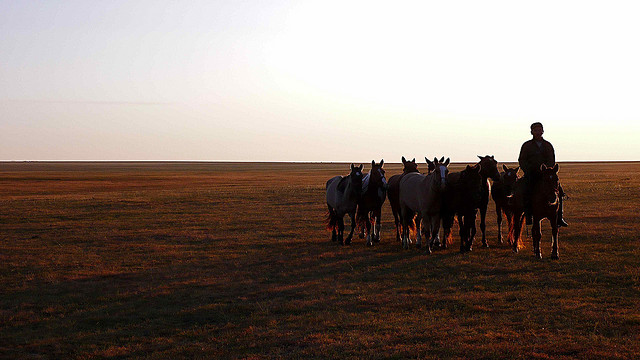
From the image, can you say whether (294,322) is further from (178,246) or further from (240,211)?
(240,211)

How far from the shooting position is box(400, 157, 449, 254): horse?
13664 millimetres

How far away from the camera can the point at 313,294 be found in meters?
9.93

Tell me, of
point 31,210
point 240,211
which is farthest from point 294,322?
point 31,210

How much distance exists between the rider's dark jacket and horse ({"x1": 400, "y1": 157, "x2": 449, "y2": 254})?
1.85 meters

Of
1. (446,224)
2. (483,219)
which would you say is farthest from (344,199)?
(483,219)

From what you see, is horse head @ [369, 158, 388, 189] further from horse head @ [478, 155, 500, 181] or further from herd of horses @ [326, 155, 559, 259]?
horse head @ [478, 155, 500, 181]

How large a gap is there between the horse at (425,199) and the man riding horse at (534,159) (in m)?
1.85

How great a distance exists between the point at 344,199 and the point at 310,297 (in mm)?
6502

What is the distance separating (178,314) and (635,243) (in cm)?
1175

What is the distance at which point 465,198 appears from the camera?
13594mm

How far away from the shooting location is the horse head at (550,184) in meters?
12.1

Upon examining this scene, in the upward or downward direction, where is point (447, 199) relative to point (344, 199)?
upward

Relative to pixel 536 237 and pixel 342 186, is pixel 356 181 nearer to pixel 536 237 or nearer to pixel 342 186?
pixel 342 186

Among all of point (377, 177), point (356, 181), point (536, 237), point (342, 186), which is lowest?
point (536, 237)
